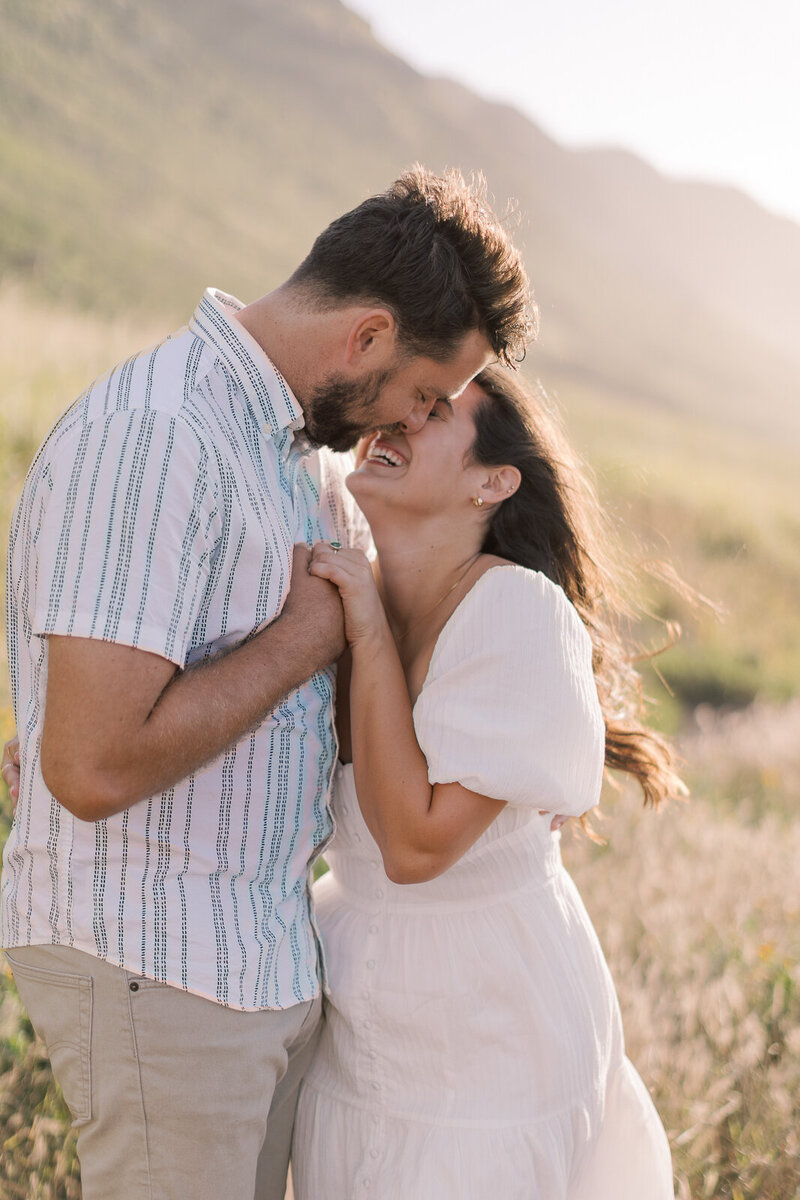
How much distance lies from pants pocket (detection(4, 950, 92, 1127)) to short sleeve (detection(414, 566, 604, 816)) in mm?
884

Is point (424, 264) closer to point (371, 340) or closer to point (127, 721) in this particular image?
point (371, 340)

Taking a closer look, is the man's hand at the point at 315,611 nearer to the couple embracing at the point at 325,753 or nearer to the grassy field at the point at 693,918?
the couple embracing at the point at 325,753

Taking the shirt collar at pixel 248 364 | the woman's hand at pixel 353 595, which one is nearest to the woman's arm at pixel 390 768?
the woman's hand at pixel 353 595

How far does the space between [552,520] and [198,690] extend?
131 cm

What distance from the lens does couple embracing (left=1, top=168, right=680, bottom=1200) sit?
6.91 ft

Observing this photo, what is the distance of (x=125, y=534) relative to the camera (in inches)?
80.1

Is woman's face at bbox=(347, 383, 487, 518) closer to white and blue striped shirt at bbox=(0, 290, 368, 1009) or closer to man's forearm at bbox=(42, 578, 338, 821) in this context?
white and blue striped shirt at bbox=(0, 290, 368, 1009)

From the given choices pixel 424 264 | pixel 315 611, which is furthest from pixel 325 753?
pixel 424 264

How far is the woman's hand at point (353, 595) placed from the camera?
8.40ft

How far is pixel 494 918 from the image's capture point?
2.72 meters

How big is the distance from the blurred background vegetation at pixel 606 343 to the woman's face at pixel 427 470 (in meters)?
0.59

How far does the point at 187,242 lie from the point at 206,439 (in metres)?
42.1

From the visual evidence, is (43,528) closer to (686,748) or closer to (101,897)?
(101,897)

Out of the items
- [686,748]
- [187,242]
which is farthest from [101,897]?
[187,242]
